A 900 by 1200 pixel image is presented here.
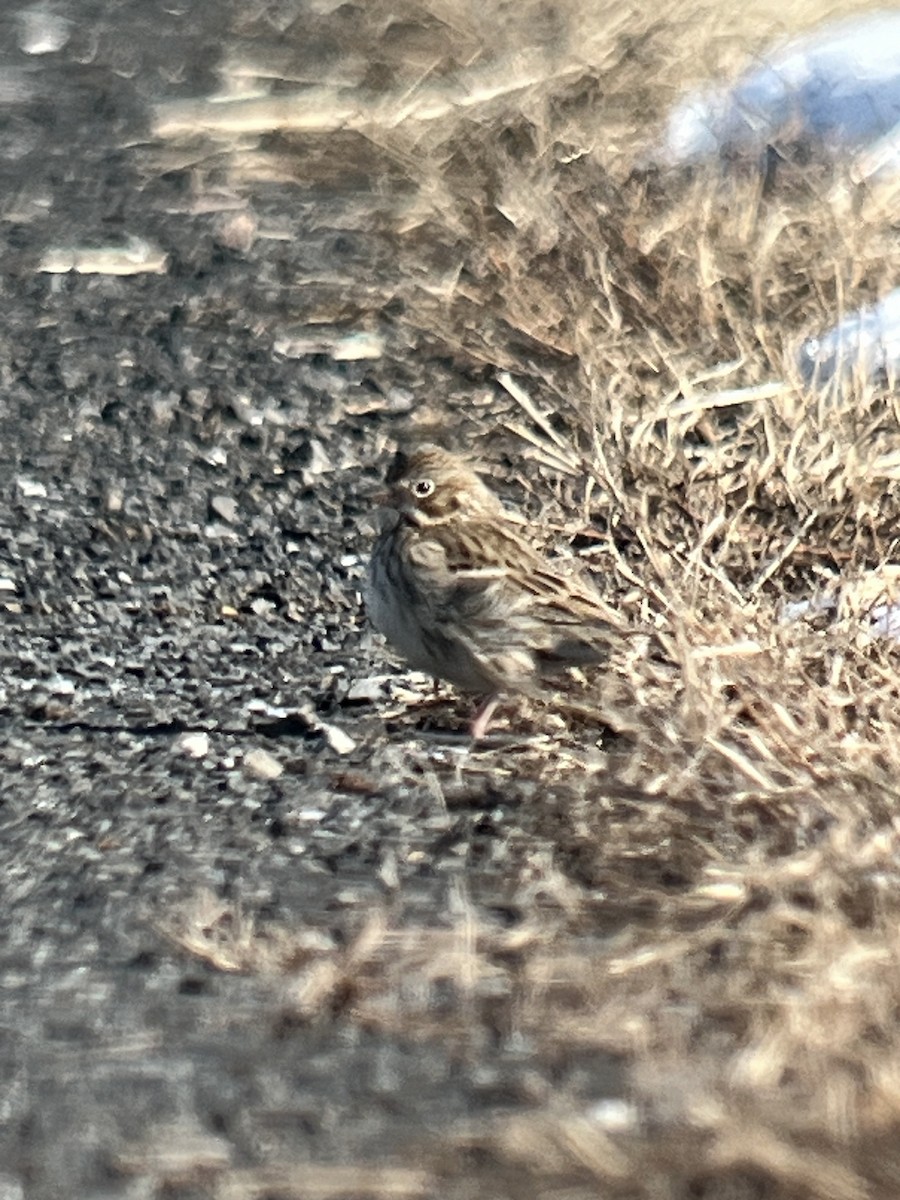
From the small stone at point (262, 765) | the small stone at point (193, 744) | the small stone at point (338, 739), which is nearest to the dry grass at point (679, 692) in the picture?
the small stone at point (338, 739)

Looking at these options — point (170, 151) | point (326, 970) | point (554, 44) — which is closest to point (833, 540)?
point (326, 970)

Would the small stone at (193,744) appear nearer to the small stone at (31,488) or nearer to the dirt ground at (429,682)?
the dirt ground at (429,682)

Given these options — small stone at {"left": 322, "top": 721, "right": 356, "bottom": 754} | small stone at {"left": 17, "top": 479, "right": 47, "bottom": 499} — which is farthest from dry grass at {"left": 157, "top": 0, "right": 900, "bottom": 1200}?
small stone at {"left": 17, "top": 479, "right": 47, "bottom": 499}

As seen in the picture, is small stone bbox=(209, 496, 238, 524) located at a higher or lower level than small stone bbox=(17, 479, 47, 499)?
higher

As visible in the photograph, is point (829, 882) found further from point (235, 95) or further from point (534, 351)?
A: point (235, 95)

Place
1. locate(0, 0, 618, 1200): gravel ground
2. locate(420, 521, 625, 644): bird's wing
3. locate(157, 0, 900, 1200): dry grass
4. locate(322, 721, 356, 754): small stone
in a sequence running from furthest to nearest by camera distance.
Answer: locate(322, 721, 356, 754): small stone < locate(420, 521, 625, 644): bird's wing < locate(0, 0, 618, 1200): gravel ground < locate(157, 0, 900, 1200): dry grass

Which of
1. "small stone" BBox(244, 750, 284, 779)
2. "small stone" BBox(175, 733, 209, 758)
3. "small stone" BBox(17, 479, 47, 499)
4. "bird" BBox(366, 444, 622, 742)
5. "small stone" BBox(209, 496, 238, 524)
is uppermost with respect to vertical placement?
"bird" BBox(366, 444, 622, 742)

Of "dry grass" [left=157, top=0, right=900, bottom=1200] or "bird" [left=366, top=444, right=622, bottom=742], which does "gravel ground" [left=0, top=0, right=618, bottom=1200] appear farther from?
"bird" [left=366, top=444, right=622, bottom=742]
